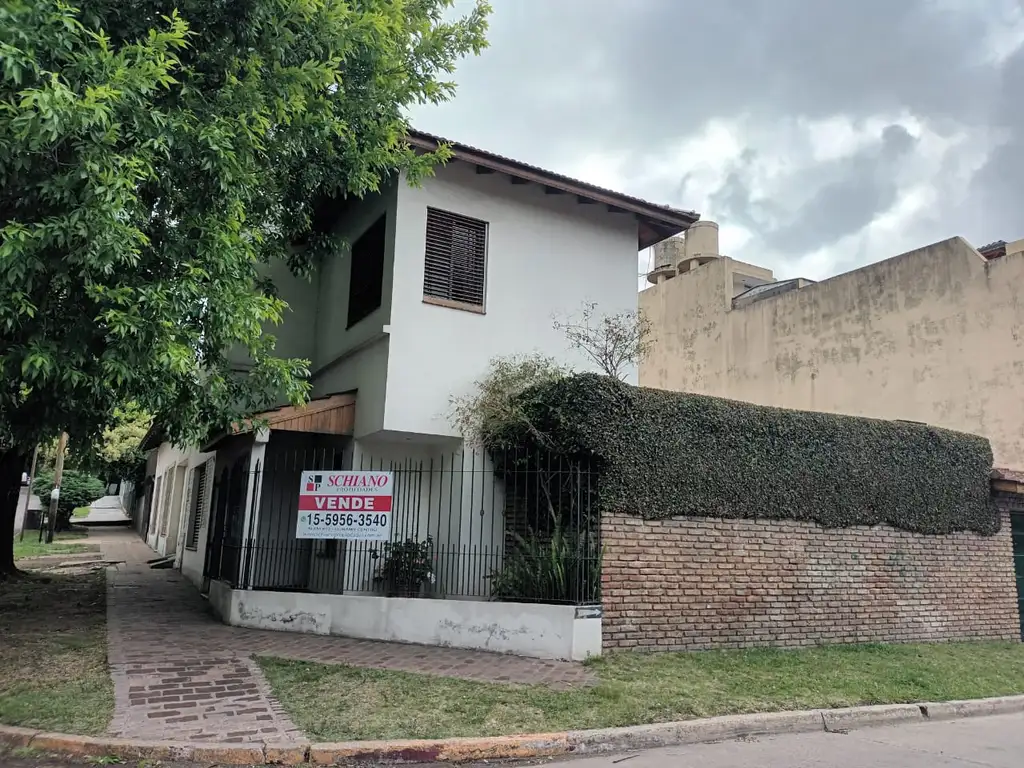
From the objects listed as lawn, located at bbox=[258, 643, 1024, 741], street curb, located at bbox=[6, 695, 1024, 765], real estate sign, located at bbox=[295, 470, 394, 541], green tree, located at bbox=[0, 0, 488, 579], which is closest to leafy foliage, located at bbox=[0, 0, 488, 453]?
green tree, located at bbox=[0, 0, 488, 579]

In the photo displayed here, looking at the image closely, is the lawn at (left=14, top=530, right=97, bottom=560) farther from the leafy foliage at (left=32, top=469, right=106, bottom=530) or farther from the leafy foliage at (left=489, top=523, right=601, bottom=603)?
the leafy foliage at (left=489, top=523, right=601, bottom=603)

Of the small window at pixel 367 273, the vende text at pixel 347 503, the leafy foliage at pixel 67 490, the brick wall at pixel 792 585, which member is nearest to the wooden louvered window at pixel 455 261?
the small window at pixel 367 273

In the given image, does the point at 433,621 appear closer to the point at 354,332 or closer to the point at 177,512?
the point at 354,332

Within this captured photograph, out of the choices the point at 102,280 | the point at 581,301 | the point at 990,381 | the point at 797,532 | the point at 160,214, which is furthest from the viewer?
the point at 990,381

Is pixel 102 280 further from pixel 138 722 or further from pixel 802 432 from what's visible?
pixel 802 432

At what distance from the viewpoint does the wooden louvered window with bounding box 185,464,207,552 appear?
15510mm

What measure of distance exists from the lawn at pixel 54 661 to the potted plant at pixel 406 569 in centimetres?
347

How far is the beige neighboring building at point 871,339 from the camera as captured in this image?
15.2m

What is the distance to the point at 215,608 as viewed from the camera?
10828mm

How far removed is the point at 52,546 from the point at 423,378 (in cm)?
1800

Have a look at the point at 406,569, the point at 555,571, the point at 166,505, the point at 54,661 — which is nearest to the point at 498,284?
the point at 406,569

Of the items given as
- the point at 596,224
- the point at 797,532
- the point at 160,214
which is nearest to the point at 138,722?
the point at 160,214

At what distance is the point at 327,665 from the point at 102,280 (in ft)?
14.2

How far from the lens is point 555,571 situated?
8.85m
